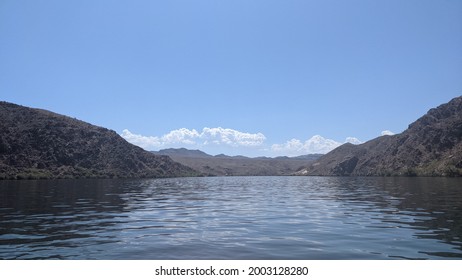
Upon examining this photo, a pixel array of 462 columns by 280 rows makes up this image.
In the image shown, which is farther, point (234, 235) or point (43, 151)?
point (43, 151)

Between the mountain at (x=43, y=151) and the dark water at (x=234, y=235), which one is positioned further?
the mountain at (x=43, y=151)

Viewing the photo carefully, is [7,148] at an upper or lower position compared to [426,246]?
upper

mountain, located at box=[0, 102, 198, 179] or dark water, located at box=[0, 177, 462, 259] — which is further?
mountain, located at box=[0, 102, 198, 179]

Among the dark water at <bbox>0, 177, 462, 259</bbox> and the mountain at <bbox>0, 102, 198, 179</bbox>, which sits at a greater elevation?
the mountain at <bbox>0, 102, 198, 179</bbox>

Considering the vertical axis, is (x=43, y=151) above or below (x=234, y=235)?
above

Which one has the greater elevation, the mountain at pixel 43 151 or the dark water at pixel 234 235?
the mountain at pixel 43 151

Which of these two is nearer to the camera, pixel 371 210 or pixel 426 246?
pixel 426 246

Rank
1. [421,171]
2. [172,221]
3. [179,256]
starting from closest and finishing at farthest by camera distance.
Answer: [179,256]
[172,221]
[421,171]
